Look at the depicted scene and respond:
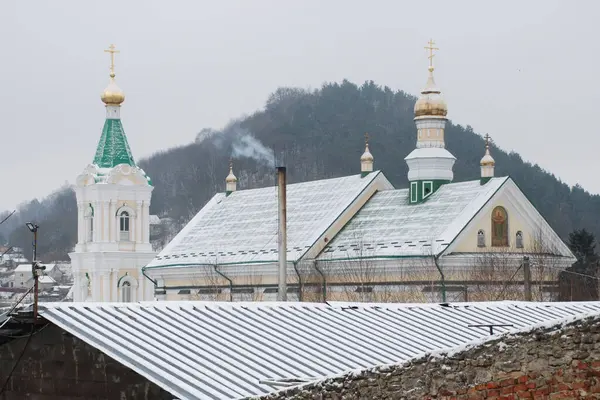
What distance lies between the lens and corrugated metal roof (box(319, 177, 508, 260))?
155 feet

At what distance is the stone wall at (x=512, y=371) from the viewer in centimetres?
1010

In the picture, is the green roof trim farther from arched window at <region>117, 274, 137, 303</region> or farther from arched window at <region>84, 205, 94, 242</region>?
arched window at <region>117, 274, 137, 303</region>

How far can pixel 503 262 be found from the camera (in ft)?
150

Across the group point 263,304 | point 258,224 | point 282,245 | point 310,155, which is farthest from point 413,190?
point 310,155

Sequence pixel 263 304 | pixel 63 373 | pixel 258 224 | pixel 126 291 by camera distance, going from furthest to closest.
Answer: pixel 126 291, pixel 258 224, pixel 263 304, pixel 63 373

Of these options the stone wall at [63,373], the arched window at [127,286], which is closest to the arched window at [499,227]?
the arched window at [127,286]

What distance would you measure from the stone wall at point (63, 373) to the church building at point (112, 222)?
48.9 m

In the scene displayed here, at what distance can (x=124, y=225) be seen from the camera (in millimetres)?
66938

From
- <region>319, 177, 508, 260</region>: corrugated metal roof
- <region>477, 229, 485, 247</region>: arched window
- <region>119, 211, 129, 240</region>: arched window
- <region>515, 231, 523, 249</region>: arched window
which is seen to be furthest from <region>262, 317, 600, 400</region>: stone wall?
<region>119, 211, 129, 240</region>: arched window

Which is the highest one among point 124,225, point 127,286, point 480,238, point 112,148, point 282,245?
point 112,148

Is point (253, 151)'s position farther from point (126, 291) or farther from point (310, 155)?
point (126, 291)

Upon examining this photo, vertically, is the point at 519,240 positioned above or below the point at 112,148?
below

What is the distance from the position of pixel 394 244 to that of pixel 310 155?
93324mm

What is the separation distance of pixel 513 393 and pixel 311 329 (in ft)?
21.4
